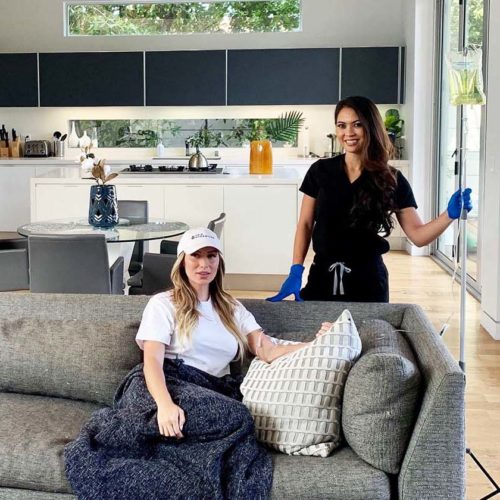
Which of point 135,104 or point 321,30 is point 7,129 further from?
point 321,30

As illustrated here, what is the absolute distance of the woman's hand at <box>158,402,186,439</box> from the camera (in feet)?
7.77

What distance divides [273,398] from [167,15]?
804 centimetres

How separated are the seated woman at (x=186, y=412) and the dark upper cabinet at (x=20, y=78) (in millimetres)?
7468

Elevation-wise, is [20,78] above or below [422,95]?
above

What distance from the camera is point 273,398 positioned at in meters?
2.48

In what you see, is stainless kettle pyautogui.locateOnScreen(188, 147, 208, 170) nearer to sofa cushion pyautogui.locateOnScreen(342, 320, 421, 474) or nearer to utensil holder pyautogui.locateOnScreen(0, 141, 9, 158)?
utensil holder pyautogui.locateOnScreen(0, 141, 9, 158)

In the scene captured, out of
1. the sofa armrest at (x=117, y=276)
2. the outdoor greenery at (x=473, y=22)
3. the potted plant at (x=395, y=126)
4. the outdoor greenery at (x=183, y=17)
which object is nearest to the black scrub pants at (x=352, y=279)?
the sofa armrest at (x=117, y=276)

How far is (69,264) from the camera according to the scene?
436 cm

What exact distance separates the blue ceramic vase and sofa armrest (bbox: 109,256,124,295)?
26cm

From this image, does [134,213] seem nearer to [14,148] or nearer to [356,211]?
[356,211]

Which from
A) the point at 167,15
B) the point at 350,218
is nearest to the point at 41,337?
the point at 350,218

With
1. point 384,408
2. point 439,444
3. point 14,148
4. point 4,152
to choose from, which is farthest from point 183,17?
point 439,444

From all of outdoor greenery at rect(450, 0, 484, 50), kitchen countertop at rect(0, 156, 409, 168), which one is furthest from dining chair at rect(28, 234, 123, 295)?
kitchen countertop at rect(0, 156, 409, 168)

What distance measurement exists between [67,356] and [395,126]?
265 inches
